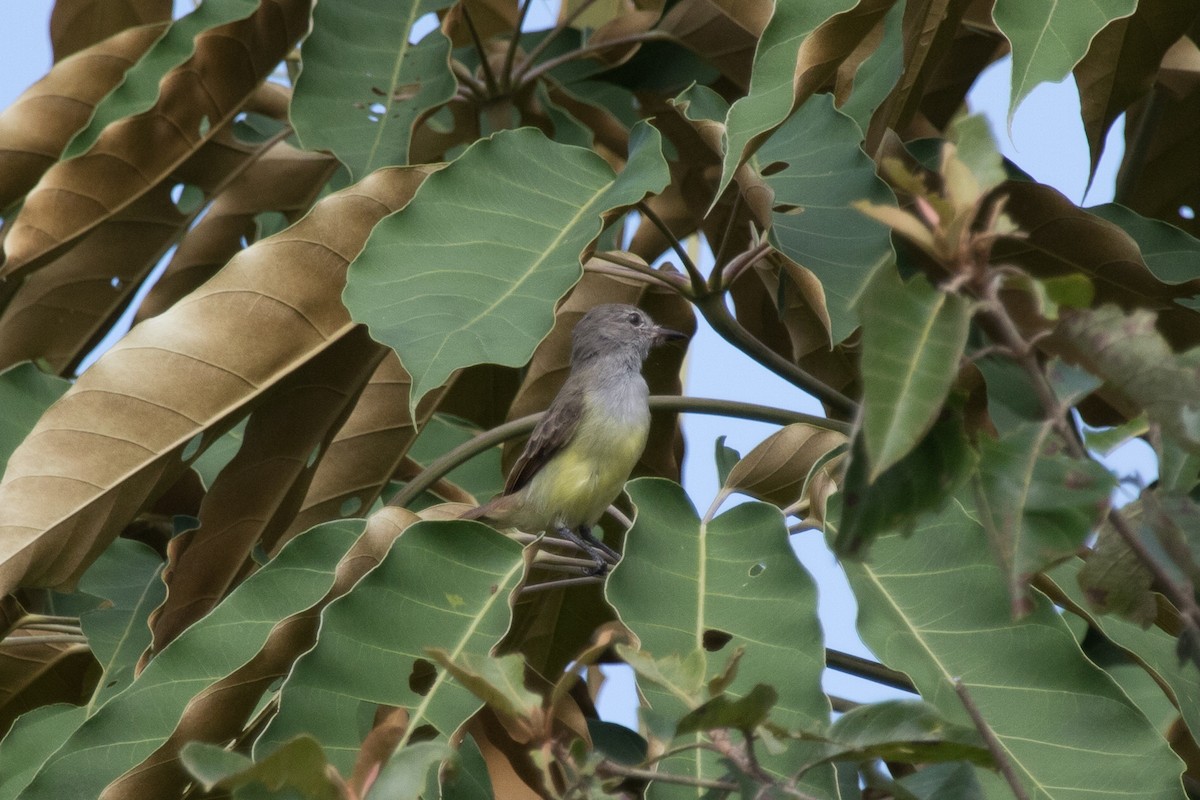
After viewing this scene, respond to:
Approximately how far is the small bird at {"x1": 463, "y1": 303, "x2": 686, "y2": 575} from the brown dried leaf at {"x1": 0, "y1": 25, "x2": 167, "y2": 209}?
1.44m

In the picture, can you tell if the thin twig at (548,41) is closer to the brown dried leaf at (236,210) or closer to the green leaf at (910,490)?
the brown dried leaf at (236,210)

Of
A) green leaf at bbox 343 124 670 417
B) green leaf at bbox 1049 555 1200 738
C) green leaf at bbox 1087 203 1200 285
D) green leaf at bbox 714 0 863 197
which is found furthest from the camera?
green leaf at bbox 1087 203 1200 285

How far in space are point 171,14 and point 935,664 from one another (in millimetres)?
3283

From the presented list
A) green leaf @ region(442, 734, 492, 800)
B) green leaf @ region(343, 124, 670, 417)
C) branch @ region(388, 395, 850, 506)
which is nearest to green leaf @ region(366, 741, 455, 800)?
green leaf @ region(343, 124, 670, 417)

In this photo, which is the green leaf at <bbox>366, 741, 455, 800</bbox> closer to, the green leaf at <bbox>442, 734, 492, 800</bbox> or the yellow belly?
the green leaf at <bbox>442, 734, 492, 800</bbox>

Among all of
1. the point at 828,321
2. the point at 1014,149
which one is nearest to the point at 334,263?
the point at 828,321

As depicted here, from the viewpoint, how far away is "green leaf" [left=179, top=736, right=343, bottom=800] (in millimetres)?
1466

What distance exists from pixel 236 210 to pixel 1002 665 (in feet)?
8.21

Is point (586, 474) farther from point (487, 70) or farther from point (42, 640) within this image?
point (42, 640)

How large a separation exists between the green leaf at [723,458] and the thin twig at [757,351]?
0.30 metres

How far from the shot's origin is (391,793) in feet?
5.05

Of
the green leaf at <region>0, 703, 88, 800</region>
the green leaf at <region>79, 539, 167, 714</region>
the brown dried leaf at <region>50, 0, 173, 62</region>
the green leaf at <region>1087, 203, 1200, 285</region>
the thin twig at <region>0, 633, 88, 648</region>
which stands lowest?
the thin twig at <region>0, 633, 88, 648</region>

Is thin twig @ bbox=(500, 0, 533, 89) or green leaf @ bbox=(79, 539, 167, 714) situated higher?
thin twig @ bbox=(500, 0, 533, 89)

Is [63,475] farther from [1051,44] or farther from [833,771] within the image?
[1051,44]
